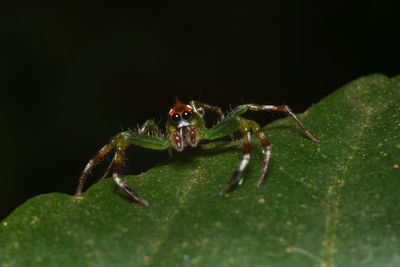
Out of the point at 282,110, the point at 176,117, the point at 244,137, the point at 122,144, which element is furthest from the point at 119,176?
the point at 282,110

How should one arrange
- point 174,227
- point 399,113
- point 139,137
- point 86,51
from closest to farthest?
1. point 174,227
2. point 399,113
3. point 139,137
4. point 86,51

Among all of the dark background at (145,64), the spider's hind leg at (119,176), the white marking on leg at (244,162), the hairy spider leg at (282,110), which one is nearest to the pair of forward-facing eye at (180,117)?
the hairy spider leg at (282,110)

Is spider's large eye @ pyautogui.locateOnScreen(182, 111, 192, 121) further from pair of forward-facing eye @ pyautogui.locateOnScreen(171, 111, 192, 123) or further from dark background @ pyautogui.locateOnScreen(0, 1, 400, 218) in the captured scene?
dark background @ pyautogui.locateOnScreen(0, 1, 400, 218)

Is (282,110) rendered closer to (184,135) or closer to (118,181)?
(184,135)

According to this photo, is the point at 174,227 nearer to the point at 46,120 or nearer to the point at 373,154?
the point at 373,154

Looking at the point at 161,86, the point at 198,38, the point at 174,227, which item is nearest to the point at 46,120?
the point at 161,86

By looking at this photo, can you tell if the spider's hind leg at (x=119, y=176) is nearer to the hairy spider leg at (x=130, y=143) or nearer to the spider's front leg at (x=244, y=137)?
the hairy spider leg at (x=130, y=143)

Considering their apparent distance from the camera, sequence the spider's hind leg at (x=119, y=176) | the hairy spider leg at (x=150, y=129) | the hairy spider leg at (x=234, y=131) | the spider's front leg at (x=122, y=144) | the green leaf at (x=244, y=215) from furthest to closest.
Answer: the hairy spider leg at (x=150, y=129) < the spider's front leg at (x=122, y=144) < the hairy spider leg at (x=234, y=131) < the spider's hind leg at (x=119, y=176) < the green leaf at (x=244, y=215)
